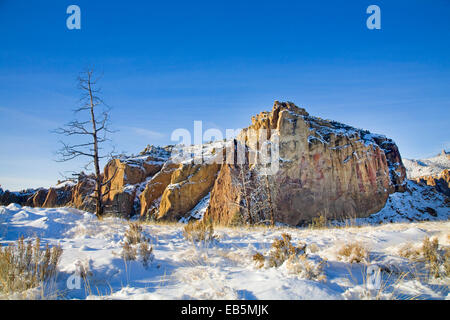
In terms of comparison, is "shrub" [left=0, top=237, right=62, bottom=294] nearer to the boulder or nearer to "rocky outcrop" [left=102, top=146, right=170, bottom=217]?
"rocky outcrop" [left=102, top=146, right=170, bottom=217]

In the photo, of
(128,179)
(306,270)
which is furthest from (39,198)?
(306,270)

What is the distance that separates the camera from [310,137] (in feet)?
102

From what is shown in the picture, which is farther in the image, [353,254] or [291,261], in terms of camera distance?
[353,254]

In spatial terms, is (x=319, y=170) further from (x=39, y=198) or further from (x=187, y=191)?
(x=39, y=198)

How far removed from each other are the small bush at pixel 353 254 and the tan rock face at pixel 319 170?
73.2 ft

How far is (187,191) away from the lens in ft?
104

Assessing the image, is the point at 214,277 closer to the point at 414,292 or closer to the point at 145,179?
the point at 414,292

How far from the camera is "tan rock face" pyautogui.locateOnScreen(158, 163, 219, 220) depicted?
3117 cm

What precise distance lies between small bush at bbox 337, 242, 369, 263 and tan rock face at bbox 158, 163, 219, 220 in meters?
28.9

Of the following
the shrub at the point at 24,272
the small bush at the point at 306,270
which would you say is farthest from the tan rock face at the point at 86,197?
the small bush at the point at 306,270

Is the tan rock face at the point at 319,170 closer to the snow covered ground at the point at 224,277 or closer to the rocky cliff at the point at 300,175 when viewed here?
the rocky cliff at the point at 300,175

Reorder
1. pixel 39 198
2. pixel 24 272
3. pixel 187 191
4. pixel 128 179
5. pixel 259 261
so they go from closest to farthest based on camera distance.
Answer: pixel 24 272 < pixel 259 261 < pixel 187 191 < pixel 128 179 < pixel 39 198

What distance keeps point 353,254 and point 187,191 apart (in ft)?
96.9

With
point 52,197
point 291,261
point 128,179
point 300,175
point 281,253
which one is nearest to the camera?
point 291,261
